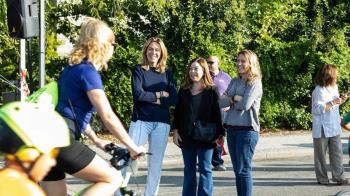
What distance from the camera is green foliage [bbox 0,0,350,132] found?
15.4 m

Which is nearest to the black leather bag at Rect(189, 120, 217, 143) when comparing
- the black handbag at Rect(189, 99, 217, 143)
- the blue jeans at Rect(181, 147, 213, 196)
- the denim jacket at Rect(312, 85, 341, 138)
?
the black handbag at Rect(189, 99, 217, 143)

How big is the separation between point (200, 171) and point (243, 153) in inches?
20.5

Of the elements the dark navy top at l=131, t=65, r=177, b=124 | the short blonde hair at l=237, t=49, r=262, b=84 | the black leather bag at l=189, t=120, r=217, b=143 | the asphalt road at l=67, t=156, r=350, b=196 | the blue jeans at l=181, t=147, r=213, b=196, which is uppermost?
the short blonde hair at l=237, t=49, r=262, b=84

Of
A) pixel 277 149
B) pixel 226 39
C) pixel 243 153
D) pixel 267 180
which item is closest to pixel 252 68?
pixel 243 153

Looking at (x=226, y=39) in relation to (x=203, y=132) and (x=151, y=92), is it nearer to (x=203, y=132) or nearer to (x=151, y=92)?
(x=151, y=92)

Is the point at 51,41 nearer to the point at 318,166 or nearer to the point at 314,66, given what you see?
the point at 314,66

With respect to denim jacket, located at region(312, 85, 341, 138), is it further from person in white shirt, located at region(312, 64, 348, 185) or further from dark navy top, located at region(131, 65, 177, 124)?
dark navy top, located at region(131, 65, 177, 124)

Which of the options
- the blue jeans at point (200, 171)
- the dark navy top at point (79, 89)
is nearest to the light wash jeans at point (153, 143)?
the blue jeans at point (200, 171)

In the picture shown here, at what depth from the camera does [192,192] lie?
24.3 feet

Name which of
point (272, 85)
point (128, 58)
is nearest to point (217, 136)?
point (128, 58)

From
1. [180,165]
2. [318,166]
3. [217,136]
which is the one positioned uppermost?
[217,136]

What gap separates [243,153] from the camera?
7066 millimetres

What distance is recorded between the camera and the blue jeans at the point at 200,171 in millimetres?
7227

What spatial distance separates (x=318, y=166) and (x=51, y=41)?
7.96m
